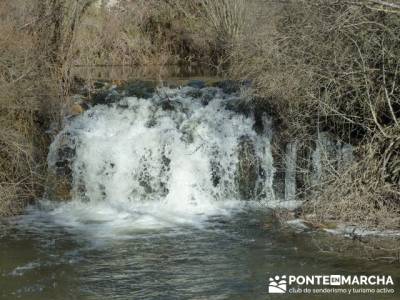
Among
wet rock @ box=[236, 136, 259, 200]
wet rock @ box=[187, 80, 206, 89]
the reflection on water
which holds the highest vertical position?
wet rock @ box=[187, 80, 206, 89]

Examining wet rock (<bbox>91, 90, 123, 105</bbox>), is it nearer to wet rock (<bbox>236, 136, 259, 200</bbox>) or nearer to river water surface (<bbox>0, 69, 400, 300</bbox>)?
river water surface (<bbox>0, 69, 400, 300</bbox>)

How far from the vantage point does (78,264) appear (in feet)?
23.4

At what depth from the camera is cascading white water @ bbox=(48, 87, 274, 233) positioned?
10.2 m

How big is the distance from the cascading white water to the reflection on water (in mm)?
1354

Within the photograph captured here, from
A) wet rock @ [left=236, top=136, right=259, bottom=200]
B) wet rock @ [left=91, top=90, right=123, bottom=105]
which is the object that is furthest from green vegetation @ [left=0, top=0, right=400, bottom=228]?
wet rock @ [left=91, top=90, right=123, bottom=105]

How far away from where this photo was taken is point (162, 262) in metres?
7.15

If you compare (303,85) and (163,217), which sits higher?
(303,85)

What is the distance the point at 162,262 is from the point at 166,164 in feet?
12.2

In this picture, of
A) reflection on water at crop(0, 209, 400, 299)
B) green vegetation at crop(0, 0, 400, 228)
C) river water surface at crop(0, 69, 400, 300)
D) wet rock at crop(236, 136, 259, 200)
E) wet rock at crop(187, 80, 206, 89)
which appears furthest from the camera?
wet rock at crop(187, 80, 206, 89)

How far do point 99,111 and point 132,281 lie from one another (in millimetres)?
5873

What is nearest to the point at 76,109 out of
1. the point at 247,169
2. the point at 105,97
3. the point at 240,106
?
the point at 105,97

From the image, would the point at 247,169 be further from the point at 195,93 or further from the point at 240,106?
the point at 195,93

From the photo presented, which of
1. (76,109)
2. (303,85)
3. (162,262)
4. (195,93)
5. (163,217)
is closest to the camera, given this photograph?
(162,262)

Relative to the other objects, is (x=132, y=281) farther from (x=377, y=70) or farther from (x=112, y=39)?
(x=112, y=39)
